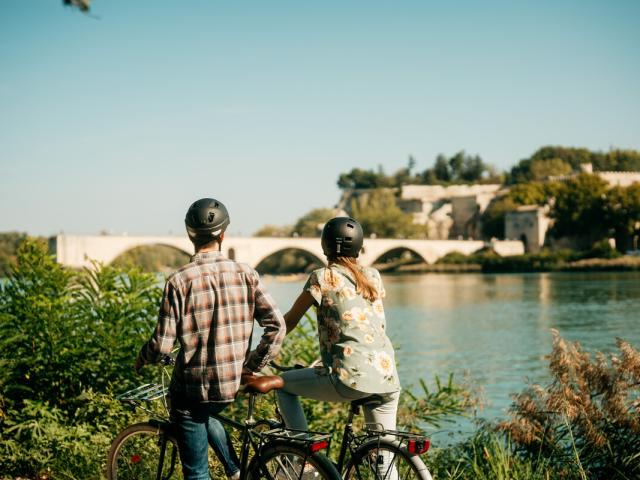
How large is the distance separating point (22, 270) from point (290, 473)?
3399 mm

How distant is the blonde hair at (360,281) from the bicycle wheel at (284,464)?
2.11 feet

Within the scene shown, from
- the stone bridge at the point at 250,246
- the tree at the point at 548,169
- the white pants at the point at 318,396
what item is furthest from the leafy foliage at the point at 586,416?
the tree at the point at 548,169

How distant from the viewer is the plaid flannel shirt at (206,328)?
9.91 ft

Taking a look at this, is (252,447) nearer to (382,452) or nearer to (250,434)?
(250,434)

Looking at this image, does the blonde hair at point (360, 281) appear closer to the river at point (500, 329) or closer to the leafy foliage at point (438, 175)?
the river at point (500, 329)

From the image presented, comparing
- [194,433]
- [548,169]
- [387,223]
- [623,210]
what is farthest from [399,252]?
[194,433]

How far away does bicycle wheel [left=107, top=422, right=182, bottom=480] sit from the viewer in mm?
3350

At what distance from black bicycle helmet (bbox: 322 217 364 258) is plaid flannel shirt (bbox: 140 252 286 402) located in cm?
37

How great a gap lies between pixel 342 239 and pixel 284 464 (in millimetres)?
877

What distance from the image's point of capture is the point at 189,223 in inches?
121

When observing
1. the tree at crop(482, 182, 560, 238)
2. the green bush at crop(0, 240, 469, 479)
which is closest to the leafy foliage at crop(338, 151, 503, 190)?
the tree at crop(482, 182, 560, 238)

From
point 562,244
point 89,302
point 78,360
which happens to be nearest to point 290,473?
point 78,360

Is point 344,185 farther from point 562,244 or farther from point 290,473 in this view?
point 290,473

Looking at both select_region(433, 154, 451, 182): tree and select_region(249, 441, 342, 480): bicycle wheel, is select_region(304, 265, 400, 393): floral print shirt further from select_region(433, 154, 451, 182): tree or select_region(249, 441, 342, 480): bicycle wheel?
select_region(433, 154, 451, 182): tree
